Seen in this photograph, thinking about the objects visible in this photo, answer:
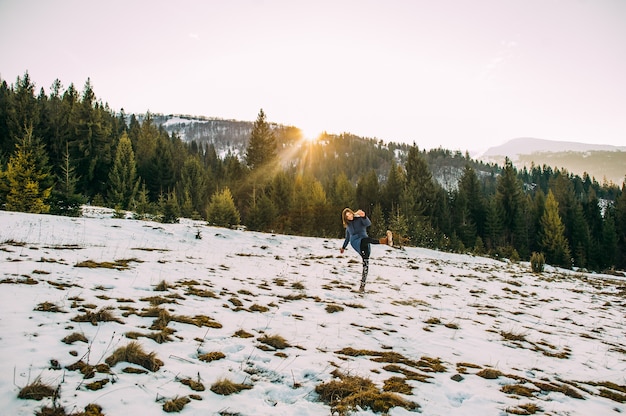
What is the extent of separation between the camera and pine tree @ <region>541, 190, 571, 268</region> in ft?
170

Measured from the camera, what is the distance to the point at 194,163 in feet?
211

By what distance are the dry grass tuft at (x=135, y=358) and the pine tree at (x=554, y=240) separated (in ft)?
203

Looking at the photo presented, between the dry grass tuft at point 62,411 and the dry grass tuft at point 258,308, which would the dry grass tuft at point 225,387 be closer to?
the dry grass tuft at point 62,411

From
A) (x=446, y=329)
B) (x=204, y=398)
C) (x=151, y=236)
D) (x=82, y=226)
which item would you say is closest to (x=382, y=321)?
(x=446, y=329)

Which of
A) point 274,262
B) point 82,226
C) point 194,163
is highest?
point 194,163

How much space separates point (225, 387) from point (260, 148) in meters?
43.8

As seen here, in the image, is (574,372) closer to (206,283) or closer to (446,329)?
(446,329)

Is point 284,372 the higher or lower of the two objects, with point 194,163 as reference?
lower

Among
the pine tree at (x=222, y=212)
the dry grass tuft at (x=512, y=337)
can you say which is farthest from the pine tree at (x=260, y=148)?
the dry grass tuft at (x=512, y=337)

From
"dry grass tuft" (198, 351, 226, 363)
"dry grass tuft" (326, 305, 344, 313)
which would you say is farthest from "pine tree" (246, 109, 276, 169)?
"dry grass tuft" (198, 351, 226, 363)

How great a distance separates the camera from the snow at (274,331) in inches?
143

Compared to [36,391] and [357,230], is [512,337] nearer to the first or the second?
[357,230]

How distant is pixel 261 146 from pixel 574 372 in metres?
43.4

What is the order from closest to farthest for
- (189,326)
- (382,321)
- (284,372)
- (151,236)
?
(284,372) < (189,326) < (382,321) < (151,236)
